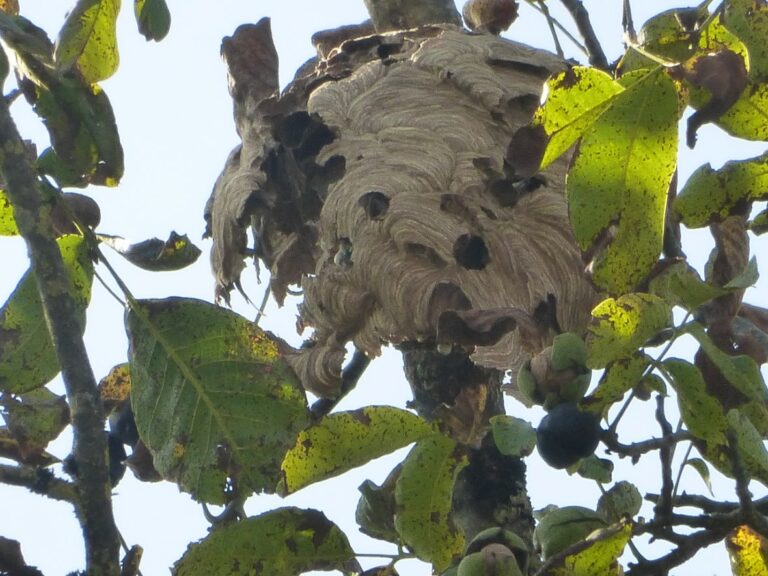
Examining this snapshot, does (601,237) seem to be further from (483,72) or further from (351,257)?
(483,72)

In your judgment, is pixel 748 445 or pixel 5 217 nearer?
pixel 748 445

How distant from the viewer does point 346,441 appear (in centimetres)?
179

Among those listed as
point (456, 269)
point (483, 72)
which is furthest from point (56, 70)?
point (483, 72)

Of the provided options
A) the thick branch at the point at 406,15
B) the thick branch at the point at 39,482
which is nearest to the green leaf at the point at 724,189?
the thick branch at the point at 39,482

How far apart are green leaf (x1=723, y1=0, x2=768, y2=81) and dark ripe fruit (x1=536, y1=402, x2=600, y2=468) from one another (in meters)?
0.62

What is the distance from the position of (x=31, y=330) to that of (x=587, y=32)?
1479 millimetres

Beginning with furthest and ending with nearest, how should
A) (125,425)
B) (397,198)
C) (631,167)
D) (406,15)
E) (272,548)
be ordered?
1. (406,15)
2. (397,198)
3. (125,425)
4. (272,548)
5. (631,167)

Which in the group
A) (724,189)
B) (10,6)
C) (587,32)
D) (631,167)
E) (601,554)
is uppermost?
(587,32)

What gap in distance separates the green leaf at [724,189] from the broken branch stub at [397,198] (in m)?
0.80

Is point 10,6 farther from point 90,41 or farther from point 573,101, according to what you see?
point 573,101

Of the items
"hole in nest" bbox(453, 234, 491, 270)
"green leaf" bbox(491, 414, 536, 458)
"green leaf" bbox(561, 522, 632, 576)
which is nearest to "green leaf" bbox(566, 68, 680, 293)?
"green leaf" bbox(561, 522, 632, 576)

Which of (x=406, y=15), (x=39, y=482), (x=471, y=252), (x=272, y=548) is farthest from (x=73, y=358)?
(x=406, y=15)

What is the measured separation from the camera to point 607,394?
1.54 m

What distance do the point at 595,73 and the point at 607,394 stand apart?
412 millimetres
